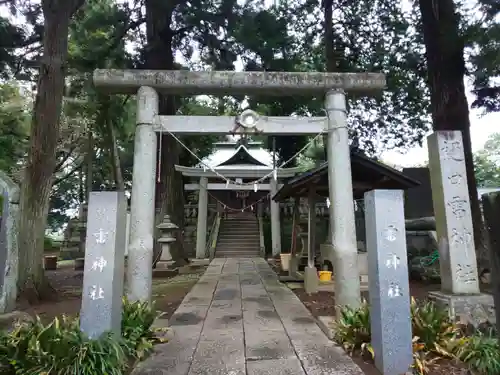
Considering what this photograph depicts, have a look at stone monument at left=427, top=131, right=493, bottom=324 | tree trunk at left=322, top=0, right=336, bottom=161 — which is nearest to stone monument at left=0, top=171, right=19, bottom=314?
stone monument at left=427, top=131, right=493, bottom=324

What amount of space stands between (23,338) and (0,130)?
1448 centimetres

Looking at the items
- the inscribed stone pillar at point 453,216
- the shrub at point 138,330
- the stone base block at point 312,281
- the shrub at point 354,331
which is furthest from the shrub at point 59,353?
the stone base block at point 312,281

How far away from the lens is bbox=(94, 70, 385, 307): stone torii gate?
5.66m

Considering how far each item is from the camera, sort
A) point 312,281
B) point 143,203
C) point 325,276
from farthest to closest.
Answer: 1. point 325,276
2. point 312,281
3. point 143,203

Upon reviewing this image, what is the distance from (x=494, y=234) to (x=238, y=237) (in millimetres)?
17955

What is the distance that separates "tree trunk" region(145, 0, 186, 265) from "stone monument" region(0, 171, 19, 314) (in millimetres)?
6698

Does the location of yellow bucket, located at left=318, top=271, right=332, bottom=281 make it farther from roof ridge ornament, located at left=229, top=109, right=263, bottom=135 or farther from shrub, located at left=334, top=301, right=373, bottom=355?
roof ridge ornament, located at left=229, top=109, right=263, bottom=135

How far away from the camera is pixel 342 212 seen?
5770 mm

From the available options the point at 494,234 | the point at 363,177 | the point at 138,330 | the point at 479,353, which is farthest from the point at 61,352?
the point at 363,177

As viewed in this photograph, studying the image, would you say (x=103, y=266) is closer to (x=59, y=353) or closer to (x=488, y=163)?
(x=59, y=353)

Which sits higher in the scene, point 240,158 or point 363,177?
point 240,158

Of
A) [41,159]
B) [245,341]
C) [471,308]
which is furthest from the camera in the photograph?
[41,159]

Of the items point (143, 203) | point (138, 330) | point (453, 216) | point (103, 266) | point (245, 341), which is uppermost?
point (143, 203)

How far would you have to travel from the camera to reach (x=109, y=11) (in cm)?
1149
